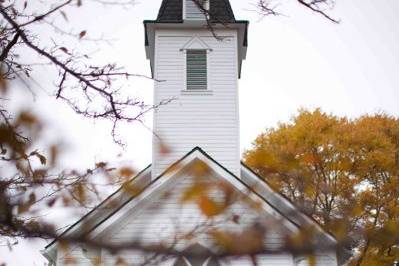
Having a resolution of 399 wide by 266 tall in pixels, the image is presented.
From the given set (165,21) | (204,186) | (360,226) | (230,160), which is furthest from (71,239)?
(165,21)

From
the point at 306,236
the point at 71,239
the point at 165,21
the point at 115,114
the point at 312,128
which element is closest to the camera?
the point at 306,236

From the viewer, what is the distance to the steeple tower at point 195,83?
1479cm

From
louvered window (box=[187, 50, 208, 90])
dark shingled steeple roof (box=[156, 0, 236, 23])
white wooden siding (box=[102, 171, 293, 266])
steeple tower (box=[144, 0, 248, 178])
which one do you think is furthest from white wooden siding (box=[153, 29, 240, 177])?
white wooden siding (box=[102, 171, 293, 266])

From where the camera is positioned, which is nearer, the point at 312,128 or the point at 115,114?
the point at 115,114

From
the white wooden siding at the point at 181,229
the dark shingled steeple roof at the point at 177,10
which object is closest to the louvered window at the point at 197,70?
the dark shingled steeple roof at the point at 177,10

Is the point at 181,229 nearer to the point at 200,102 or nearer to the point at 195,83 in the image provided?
the point at 200,102

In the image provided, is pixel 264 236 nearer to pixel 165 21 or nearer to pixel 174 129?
pixel 174 129

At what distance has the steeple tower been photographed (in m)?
14.8

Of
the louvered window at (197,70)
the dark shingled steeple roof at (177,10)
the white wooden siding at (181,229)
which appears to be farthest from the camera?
the dark shingled steeple roof at (177,10)

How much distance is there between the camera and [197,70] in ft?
51.2

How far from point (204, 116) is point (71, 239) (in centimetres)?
1342

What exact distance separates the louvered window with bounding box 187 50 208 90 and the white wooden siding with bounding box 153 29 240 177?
152mm

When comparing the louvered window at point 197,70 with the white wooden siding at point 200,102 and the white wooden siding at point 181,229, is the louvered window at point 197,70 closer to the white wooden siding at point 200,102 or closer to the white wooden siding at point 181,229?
the white wooden siding at point 200,102

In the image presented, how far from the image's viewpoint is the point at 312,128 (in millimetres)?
23656
